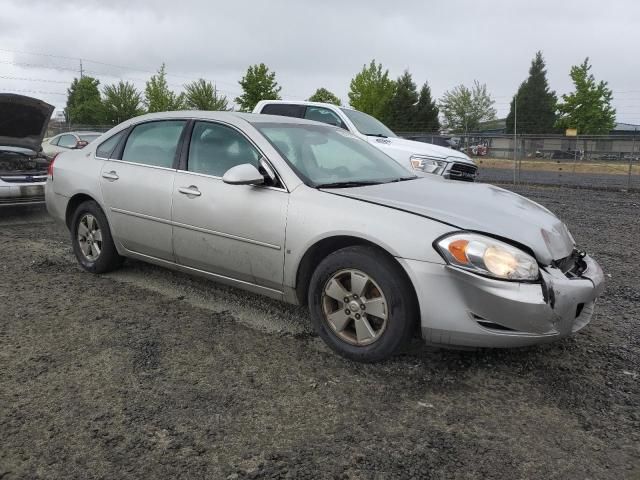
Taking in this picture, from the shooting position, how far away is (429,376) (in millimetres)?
3072

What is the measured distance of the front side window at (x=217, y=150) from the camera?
3.88 meters

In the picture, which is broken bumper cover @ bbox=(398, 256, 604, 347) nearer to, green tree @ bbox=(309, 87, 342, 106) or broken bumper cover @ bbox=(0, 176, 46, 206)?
broken bumper cover @ bbox=(0, 176, 46, 206)

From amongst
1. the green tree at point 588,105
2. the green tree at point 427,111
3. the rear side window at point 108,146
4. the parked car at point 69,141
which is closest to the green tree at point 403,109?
the green tree at point 427,111

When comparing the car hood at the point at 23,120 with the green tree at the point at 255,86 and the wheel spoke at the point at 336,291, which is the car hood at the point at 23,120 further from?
the green tree at the point at 255,86

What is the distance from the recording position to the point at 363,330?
3.16m

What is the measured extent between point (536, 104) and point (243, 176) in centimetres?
6268

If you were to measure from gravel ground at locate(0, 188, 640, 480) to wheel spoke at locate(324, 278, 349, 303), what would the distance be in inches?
15.3

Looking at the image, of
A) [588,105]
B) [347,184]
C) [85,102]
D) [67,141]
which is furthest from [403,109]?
[347,184]

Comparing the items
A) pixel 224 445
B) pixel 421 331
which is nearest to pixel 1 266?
pixel 224 445

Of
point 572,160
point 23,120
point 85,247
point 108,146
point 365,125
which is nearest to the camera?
point 108,146

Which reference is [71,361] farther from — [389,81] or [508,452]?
[389,81]

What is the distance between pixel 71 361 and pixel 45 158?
5957 millimetres

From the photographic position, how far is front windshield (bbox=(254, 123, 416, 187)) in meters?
3.73

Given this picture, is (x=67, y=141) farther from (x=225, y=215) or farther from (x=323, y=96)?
(x=323, y=96)
